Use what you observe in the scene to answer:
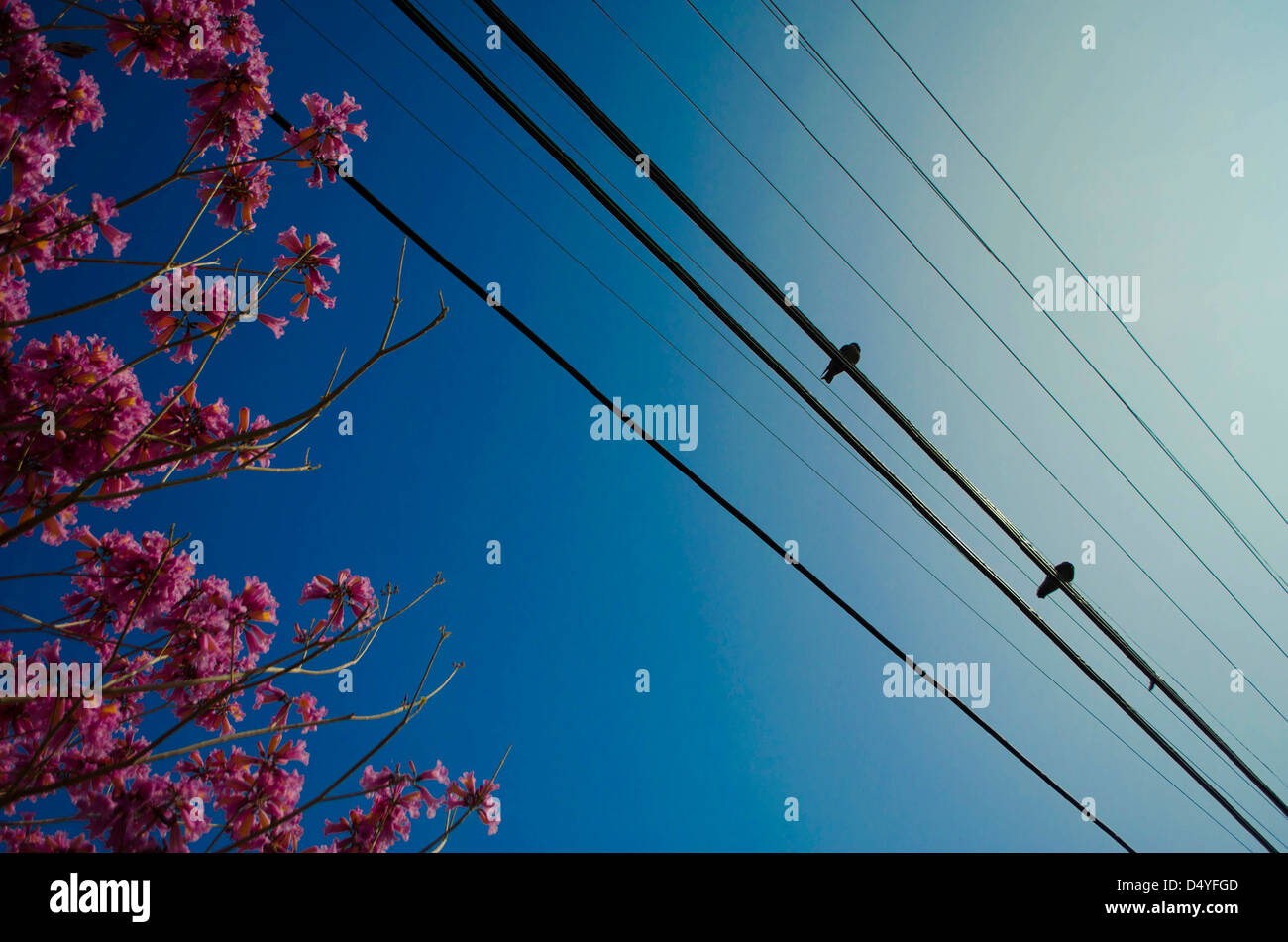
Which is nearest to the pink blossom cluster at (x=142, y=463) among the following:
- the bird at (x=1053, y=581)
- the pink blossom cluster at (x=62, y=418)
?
the pink blossom cluster at (x=62, y=418)

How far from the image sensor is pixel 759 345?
292 centimetres

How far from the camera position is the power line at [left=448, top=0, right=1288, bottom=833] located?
248cm

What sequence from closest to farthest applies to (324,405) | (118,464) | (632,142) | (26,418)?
(324,405) → (26,418) → (118,464) → (632,142)

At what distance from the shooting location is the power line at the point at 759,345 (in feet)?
8.14

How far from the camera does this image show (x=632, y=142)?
2.70m

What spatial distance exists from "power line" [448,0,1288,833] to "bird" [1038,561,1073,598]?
172 millimetres

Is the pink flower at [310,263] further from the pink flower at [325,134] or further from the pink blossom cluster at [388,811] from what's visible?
the pink blossom cluster at [388,811]

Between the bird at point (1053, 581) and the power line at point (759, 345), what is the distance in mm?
172

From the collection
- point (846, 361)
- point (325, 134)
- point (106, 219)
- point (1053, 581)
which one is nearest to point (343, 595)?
point (106, 219)
